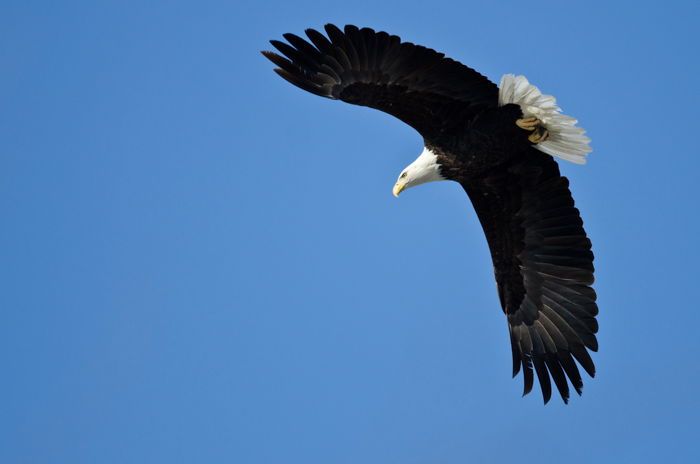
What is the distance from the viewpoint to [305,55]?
34.0ft

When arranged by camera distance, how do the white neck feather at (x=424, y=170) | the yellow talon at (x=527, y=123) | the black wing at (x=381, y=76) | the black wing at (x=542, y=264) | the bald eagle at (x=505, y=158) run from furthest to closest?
the black wing at (x=542, y=264)
the white neck feather at (x=424, y=170)
the yellow talon at (x=527, y=123)
the bald eagle at (x=505, y=158)
the black wing at (x=381, y=76)

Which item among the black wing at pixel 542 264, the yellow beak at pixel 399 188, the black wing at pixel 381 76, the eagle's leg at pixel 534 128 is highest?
the black wing at pixel 381 76

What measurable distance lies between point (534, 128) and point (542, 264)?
1.64 meters

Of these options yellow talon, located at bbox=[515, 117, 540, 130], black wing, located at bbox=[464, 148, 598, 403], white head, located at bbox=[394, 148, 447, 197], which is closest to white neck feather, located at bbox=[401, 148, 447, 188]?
white head, located at bbox=[394, 148, 447, 197]

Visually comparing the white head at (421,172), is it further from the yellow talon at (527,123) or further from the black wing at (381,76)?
the yellow talon at (527,123)

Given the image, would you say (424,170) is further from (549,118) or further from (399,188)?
(549,118)

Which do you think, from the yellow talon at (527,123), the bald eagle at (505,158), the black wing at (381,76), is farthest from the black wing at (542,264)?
the black wing at (381,76)

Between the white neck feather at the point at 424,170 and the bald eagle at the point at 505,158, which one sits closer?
the bald eagle at the point at 505,158

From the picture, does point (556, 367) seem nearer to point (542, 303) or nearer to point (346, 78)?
point (542, 303)

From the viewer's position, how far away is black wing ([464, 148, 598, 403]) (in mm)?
11195

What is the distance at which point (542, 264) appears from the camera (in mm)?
11617

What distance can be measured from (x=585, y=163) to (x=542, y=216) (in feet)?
2.66

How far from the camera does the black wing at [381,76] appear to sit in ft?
33.1

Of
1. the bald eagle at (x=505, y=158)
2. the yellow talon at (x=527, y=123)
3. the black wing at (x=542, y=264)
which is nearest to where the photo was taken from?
the bald eagle at (x=505, y=158)
